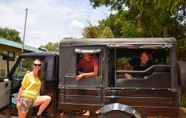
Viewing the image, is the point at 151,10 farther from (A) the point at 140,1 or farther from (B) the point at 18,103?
Result: (B) the point at 18,103

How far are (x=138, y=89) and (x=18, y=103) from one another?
88.8 inches

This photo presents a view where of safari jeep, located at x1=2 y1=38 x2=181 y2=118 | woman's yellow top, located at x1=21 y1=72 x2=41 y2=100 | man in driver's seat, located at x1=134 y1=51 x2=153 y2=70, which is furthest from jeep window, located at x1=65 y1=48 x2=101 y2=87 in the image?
woman's yellow top, located at x1=21 y1=72 x2=41 y2=100

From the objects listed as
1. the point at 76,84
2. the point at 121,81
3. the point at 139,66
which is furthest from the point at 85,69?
the point at 139,66

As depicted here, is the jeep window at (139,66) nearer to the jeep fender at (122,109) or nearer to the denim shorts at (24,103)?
the jeep fender at (122,109)

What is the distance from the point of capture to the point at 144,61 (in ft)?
23.7

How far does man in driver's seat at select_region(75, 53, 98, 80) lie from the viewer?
721cm

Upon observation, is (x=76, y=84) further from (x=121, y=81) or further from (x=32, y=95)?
(x=32, y=95)

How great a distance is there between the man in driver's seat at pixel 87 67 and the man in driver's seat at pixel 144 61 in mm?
684

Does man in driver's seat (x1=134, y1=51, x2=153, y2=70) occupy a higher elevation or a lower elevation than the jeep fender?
higher

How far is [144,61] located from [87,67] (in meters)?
0.96

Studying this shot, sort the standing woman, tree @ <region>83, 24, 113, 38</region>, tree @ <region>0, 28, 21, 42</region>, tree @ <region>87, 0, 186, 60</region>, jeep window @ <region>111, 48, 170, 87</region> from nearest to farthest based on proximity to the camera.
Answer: jeep window @ <region>111, 48, 170, 87</region>
the standing woman
tree @ <region>87, 0, 186, 60</region>
tree @ <region>83, 24, 113, 38</region>
tree @ <region>0, 28, 21, 42</region>

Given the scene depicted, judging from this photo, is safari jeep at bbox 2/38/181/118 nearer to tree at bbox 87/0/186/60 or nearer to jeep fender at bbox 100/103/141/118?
jeep fender at bbox 100/103/141/118

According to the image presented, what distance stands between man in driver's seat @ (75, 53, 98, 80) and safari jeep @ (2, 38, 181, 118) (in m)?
0.07

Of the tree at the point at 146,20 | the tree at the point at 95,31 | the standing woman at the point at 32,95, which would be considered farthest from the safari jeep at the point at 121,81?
the tree at the point at 95,31
